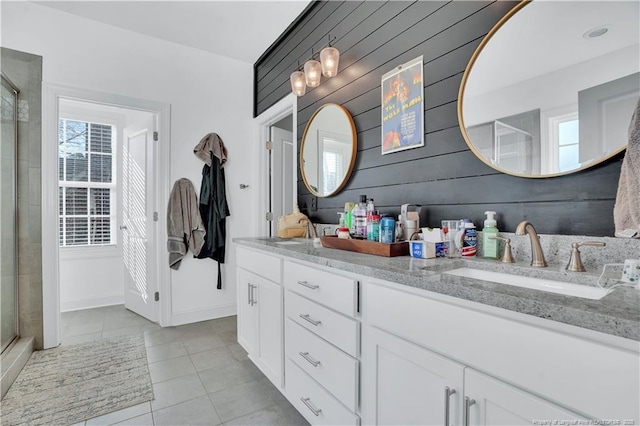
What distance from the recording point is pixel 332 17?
2318 millimetres

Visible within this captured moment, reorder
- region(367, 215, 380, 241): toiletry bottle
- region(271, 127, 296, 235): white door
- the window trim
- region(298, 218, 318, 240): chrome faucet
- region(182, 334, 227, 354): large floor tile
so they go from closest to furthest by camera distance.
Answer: region(367, 215, 380, 241): toiletry bottle → region(298, 218, 318, 240): chrome faucet → region(182, 334, 227, 354): large floor tile → region(271, 127, 296, 235): white door → the window trim

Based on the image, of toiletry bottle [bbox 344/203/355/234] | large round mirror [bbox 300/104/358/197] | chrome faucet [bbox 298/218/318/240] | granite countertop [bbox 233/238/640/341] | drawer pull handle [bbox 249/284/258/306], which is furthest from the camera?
chrome faucet [bbox 298/218/318/240]

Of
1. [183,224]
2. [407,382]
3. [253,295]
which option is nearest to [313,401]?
[407,382]

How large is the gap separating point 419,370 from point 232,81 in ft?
11.3

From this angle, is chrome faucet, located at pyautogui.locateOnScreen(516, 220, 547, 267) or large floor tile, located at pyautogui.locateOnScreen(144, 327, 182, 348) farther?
large floor tile, located at pyautogui.locateOnScreen(144, 327, 182, 348)

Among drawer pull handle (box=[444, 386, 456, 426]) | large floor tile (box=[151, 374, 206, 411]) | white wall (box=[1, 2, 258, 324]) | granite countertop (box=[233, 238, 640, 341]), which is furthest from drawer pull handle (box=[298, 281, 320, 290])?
white wall (box=[1, 2, 258, 324])

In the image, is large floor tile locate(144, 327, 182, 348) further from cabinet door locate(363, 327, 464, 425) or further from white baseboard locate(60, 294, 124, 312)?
cabinet door locate(363, 327, 464, 425)

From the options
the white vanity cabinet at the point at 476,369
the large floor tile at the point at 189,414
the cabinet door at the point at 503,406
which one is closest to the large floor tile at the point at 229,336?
the large floor tile at the point at 189,414

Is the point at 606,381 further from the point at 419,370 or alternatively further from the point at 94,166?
the point at 94,166

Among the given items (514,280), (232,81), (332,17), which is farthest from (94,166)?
(514,280)

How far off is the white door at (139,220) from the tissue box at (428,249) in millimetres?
2761

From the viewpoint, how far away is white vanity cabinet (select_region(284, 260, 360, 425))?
1.21 meters

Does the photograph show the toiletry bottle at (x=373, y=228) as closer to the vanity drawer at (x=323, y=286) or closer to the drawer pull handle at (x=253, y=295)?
the vanity drawer at (x=323, y=286)

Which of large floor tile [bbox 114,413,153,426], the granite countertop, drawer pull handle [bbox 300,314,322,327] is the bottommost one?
large floor tile [bbox 114,413,153,426]
